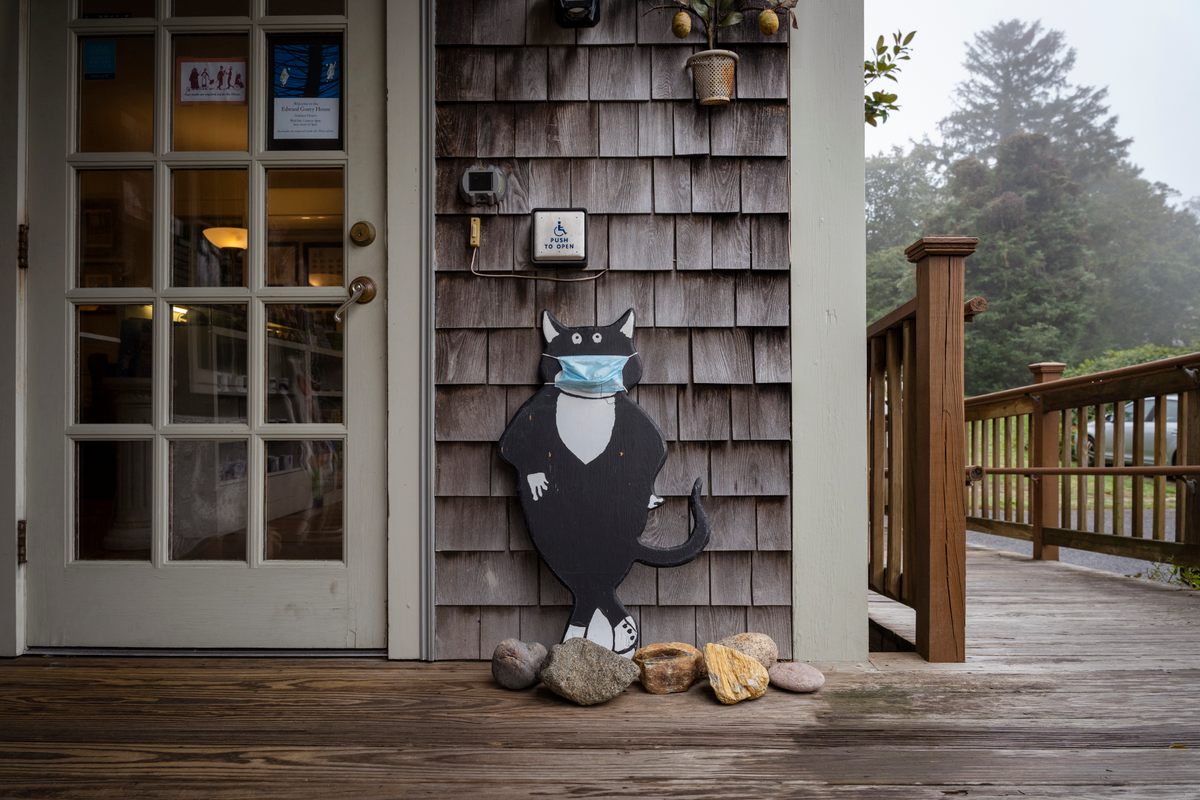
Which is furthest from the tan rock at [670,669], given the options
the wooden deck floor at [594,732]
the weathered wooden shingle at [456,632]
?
the weathered wooden shingle at [456,632]

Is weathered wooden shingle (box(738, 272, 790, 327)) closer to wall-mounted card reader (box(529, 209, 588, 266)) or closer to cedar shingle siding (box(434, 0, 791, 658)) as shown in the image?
cedar shingle siding (box(434, 0, 791, 658))

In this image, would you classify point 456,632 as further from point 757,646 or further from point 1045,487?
point 1045,487

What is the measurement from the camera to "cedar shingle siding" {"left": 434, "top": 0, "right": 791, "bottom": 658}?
1832 mm

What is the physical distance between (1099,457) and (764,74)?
2700mm

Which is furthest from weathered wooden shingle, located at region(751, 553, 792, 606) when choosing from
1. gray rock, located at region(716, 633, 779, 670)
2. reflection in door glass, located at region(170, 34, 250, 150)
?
reflection in door glass, located at region(170, 34, 250, 150)

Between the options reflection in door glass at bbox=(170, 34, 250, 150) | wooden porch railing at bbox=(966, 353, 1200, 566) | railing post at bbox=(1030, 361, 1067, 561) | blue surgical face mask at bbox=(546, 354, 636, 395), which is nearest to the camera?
blue surgical face mask at bbox=(546, 354, 636, 395)

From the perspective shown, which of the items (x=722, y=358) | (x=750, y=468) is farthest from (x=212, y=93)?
(x=750, y=468)

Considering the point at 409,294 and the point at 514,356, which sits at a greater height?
the point at 409,294

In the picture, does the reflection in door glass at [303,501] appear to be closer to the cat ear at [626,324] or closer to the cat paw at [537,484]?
the cat paw at [537,484]

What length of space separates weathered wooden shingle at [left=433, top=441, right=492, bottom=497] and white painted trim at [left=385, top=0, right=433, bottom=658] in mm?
32

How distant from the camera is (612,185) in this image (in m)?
1.85

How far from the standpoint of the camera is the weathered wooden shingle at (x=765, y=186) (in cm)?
184

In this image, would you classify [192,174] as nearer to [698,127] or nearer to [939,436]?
[698,127]

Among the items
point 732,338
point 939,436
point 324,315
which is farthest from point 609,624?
point 324,315
